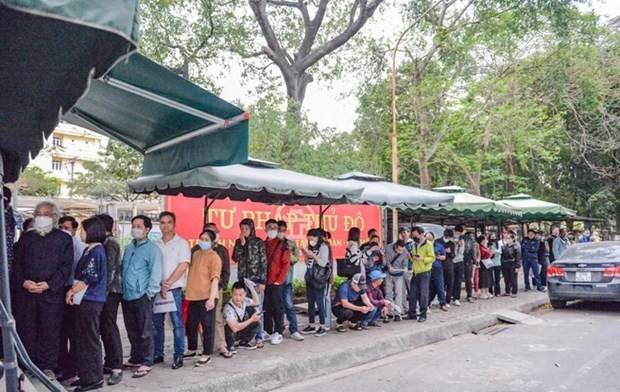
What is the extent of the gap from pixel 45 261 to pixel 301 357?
3080 mm

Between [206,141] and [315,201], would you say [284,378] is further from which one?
[315,201]

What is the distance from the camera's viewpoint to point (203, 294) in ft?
20.3

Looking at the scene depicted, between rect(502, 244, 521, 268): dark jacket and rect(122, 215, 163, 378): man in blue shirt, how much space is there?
934 centimetres

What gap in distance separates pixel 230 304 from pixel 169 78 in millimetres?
3223

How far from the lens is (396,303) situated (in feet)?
30.6

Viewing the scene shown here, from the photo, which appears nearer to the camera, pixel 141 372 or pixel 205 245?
pixel 141 372

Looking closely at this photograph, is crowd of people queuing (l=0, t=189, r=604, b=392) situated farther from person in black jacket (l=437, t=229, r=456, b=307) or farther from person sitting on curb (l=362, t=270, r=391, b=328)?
person in black jacket (l=437, t=229, r=456, b=307)

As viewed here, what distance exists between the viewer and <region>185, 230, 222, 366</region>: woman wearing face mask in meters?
6.17

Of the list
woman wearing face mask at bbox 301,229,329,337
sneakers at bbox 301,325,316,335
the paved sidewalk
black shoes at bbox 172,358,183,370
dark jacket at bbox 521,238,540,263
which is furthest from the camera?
dark jacket at bbox 521,238,540,263

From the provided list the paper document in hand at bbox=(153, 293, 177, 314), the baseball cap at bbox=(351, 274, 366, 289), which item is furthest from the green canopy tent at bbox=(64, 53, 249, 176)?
the baseball cap at bbox=(351, 274, 366, 289)

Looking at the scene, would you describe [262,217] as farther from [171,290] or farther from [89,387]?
[89,387]

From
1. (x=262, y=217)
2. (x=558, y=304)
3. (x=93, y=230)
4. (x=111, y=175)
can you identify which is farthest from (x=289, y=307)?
(x=111, y=175)

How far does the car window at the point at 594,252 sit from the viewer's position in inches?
413

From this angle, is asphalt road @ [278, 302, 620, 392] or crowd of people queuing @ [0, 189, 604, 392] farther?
asphalt road @ [278, 302, 620, 392]
